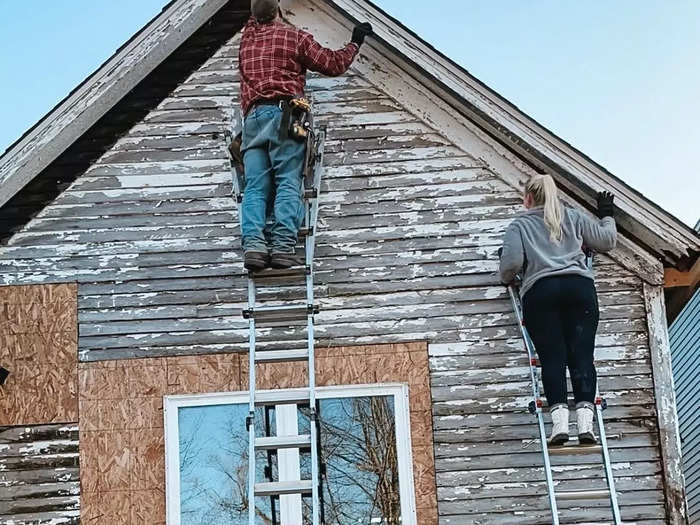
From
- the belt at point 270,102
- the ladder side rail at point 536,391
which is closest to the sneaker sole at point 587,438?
the ladder side rail at point 536,391

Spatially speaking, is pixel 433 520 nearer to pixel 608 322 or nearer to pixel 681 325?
pixel 608 322

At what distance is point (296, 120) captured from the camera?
7.34 metres

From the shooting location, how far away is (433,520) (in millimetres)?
7277

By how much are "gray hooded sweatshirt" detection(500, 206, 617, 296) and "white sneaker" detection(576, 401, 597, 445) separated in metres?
0.84

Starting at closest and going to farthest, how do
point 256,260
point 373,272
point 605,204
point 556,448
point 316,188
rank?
1. point 556,448
2. point 256,260
3. point 605,204
4. point 316,188
5. point 373,272

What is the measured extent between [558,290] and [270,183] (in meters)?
2.02

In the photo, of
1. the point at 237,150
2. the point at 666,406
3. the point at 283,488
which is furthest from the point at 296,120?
the point at 666,406

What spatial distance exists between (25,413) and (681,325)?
710 inches

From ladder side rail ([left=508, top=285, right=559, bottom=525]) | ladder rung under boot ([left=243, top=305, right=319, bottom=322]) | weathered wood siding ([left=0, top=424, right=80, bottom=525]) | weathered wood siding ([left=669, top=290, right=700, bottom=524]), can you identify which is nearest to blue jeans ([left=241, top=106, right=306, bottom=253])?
ladder rung under boot ([left=243, top=305, right=319, bottom=322])

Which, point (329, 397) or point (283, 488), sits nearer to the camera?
point (283, 488)

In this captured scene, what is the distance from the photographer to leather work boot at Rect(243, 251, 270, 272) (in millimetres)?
7000

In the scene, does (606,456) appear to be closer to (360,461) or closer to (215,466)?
(360,461)

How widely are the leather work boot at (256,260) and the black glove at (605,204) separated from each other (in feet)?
7.49

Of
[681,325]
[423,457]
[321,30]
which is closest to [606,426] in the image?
[423,457]
